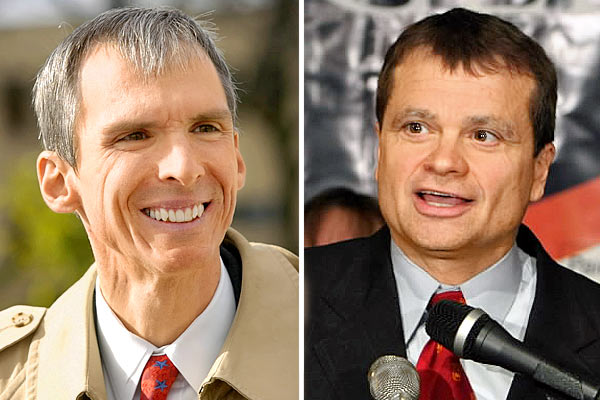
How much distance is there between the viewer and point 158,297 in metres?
2.64

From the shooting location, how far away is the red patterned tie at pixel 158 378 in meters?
2.62

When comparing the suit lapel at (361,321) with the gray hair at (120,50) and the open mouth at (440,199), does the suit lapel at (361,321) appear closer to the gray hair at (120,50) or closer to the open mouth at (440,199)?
the open mouth at (440,199)

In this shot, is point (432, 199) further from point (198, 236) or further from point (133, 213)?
point (133, 213)

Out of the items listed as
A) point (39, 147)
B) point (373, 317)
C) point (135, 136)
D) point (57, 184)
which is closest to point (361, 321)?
point (373, 317)

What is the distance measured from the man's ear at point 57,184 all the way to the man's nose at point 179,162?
30 centimetres

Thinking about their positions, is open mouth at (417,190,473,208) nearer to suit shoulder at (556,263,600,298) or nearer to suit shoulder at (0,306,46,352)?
suit shoulder at (556,263,600,298)

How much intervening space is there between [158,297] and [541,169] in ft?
3.84

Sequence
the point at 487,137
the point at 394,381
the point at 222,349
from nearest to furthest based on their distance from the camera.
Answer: the point at 394,381, the point at 487,137, the point at 222,349

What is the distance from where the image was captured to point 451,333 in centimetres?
240

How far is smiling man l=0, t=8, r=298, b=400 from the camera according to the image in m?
2.56

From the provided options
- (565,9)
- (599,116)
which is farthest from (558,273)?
(565,9)

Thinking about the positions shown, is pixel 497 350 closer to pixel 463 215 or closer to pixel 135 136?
pixel 463 215

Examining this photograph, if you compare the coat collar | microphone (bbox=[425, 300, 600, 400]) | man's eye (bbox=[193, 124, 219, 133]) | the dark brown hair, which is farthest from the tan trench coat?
the dark brown hair

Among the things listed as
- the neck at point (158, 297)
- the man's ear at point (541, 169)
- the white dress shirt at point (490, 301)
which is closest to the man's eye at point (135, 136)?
the neck at point (158, 297)
